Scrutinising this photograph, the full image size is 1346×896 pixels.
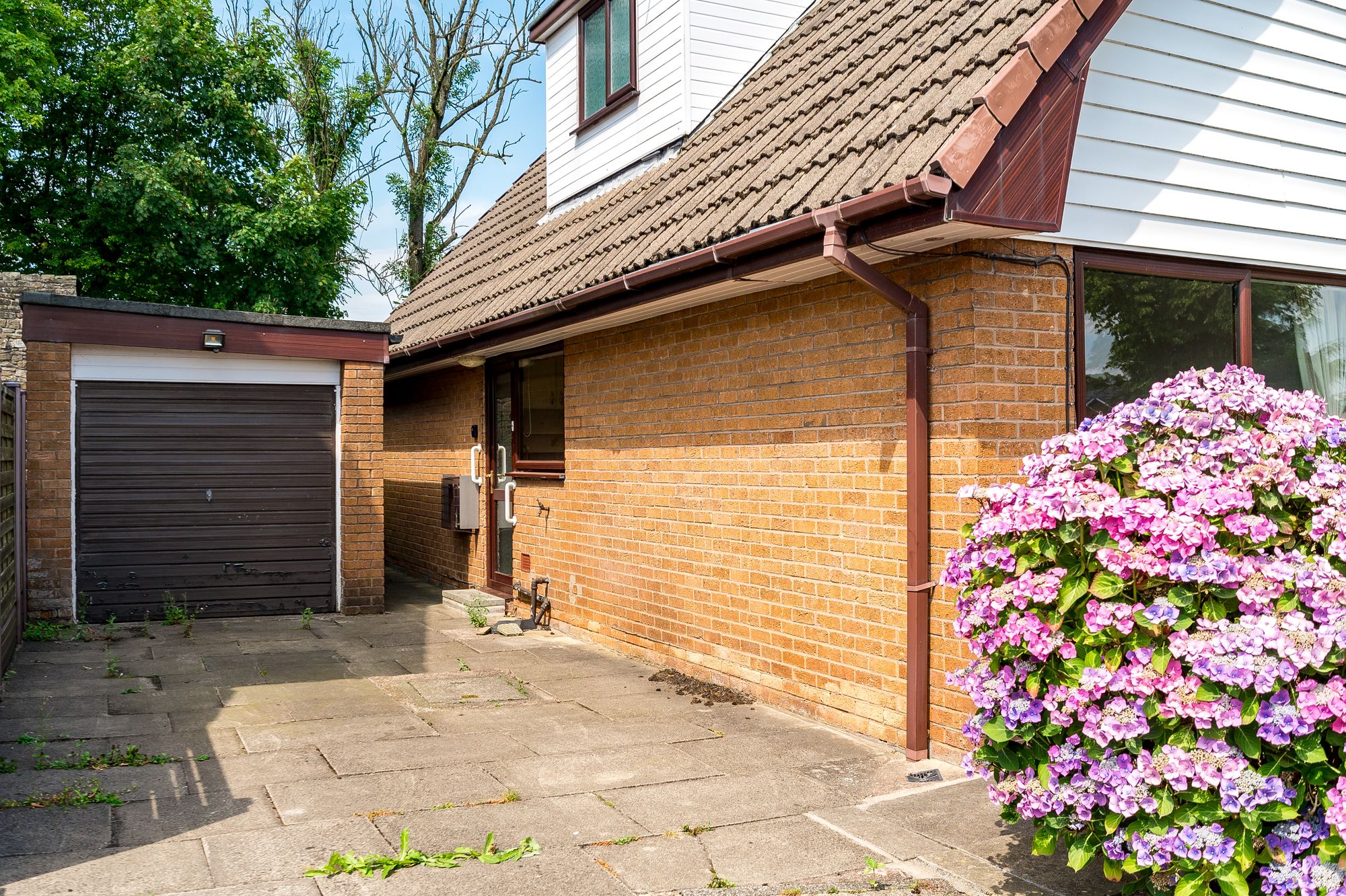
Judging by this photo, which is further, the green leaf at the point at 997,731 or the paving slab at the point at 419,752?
the paving slab at the point at 419,752

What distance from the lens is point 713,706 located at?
277 inches

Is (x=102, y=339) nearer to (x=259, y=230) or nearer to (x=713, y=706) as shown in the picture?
(x=713, y=706)

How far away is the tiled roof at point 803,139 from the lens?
18.4 feet

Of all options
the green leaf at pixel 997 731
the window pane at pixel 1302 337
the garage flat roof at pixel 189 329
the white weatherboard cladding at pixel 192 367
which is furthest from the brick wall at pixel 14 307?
the green leaf at pixel 997 731

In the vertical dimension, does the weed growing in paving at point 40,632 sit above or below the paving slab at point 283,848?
above

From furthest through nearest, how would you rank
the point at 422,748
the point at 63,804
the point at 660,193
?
the point at 660,193 < the point at 422,748 < the point at 63,804

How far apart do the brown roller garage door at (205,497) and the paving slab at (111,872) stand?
642cm

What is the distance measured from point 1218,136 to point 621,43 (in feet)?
19.7

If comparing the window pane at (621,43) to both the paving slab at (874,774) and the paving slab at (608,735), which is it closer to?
the paving slab at (608,735)

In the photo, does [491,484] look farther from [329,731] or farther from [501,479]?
[329,731]

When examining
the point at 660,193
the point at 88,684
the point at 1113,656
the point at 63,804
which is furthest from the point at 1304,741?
the point at 88,684

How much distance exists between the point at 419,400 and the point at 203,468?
412 centimetres

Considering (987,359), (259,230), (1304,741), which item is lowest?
(1304,741)

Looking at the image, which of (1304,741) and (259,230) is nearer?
(1304,741)
